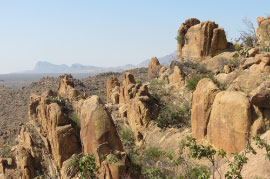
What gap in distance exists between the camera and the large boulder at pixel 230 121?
12.2 meters

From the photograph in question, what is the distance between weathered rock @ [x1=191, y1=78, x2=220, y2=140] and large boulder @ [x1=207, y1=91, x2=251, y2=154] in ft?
1.73

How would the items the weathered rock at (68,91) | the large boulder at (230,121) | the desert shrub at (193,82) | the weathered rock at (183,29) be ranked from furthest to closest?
the weathered rock at (183,29)
the weathered rock at (68,91)
the desert shrub at (193,82)
the large boulder at (230,121)

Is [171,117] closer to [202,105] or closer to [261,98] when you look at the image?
[202,105]

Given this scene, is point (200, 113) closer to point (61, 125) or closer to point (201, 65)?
point (61, 125)

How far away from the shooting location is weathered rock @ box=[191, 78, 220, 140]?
14.3m

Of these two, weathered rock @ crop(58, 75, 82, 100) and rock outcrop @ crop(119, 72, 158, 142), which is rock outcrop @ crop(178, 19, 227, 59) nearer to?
rock outcrop @ crop(119, 72, 158, 142)

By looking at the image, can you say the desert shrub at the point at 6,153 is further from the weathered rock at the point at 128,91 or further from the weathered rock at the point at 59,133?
the weathered rock at the point at 128,91

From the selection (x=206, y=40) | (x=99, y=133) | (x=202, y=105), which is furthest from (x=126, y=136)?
(x=206, y=40)

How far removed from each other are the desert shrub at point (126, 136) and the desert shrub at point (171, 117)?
224 centimetres

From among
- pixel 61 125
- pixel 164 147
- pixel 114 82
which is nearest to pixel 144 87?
pixel 164 147

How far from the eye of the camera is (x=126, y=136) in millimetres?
20766

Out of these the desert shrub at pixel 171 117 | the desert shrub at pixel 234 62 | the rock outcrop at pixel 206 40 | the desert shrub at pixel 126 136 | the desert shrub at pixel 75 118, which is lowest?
the desert shrub at pixel 126 136

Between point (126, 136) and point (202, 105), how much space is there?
25.5 ft

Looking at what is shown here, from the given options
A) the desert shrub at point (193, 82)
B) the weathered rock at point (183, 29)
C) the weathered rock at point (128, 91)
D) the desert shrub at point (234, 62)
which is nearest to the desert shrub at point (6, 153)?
the weathered rock at point (128, 91)
